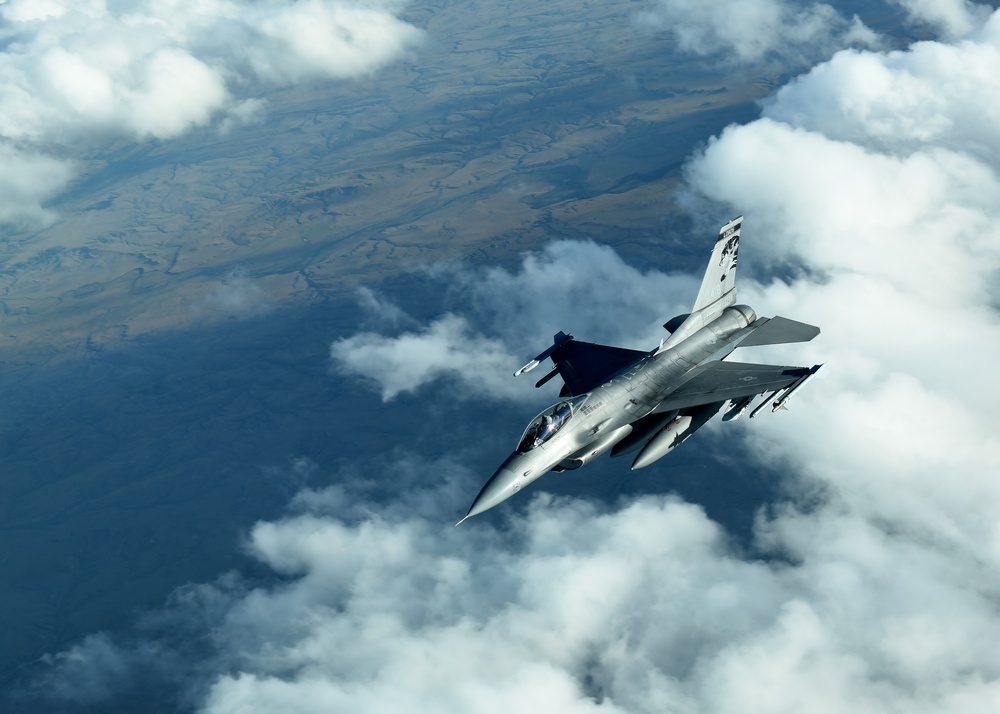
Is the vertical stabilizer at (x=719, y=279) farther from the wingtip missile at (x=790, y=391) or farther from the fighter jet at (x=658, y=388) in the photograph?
the wingtip missile at (x=790, y=391)

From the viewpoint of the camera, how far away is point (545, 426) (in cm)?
5269

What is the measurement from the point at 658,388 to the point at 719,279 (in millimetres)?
13337

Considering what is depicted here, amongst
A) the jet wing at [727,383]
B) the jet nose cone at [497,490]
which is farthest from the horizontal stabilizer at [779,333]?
the jet nose cone at [497,490]

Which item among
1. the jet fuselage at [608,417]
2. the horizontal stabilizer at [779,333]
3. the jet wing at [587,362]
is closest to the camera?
the jet fuselage at [608,417]

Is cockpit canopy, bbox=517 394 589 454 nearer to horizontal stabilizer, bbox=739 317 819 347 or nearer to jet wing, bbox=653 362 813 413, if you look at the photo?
jet wing, bbox=653 362 813 413

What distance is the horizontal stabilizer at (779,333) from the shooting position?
6425cm

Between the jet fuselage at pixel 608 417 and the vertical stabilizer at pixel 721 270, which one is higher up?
the vertical stabilizer at pixel 721 270

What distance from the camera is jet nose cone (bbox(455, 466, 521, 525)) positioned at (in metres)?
49.5

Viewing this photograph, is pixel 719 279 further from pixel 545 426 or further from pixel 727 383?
pixel 545 426

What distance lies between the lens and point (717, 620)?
200 metres

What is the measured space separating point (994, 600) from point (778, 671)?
196ft

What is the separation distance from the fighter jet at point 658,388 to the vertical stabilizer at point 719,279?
82mm

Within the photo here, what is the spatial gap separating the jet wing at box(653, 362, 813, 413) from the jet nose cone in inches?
487

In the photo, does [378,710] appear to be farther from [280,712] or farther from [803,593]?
[803,593]
